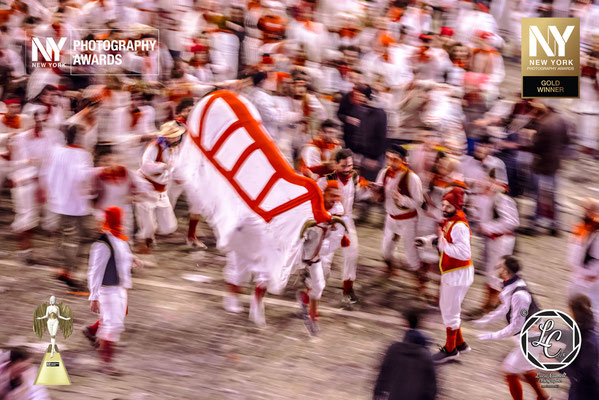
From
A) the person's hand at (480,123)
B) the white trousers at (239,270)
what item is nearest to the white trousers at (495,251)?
the person's hand at (480,123)

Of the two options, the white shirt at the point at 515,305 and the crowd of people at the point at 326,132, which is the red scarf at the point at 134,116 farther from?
the white shirt at the point at 515,305

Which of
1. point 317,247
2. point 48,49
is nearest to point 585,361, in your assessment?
point 317,247

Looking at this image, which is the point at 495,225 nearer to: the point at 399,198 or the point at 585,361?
the point at 399,198

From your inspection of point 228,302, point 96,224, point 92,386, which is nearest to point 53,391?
point 92,386

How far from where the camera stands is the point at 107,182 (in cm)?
714

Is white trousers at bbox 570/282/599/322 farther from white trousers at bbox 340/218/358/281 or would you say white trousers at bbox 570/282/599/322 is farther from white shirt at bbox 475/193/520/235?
white trousers at bbox 340/218/358/281

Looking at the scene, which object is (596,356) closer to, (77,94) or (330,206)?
(330,206)

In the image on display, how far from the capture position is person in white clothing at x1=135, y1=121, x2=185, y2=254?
7504 mm

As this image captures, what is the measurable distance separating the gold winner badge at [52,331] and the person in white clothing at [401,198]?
271 centimetres

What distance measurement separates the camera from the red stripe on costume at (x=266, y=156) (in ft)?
21.4

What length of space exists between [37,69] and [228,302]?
2.98 m

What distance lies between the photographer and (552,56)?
7094 millimetres

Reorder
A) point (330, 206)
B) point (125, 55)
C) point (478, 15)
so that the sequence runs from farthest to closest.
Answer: point (478, 15), point (125, 55), point (330, 206)

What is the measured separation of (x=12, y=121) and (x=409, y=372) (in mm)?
4583
